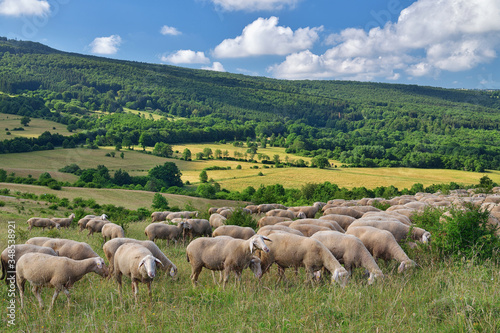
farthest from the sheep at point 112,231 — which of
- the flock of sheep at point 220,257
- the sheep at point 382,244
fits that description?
the sheep at point 382,244

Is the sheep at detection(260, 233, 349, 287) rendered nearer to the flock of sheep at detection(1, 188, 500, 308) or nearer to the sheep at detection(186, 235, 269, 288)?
the flock of sheep at detection(1, 188, 500, 308)

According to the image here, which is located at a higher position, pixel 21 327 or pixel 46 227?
pixel 21 327

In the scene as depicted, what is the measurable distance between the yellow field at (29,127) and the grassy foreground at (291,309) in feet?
362

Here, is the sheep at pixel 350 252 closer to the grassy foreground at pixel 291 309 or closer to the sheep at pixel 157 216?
the grassy foreground at pixel 291 309

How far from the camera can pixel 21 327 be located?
7.05 meters

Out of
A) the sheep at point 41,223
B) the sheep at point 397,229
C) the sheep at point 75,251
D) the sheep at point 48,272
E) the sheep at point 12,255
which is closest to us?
the sheep at point 48,272

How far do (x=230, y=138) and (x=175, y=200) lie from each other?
358 ft

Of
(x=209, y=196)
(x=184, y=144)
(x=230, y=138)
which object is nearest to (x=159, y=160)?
(x=184, y=144)

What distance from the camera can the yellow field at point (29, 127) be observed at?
107 meters

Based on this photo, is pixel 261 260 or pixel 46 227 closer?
pixel 261 260

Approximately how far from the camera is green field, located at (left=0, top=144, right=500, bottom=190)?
8338cm

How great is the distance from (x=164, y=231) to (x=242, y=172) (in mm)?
80725

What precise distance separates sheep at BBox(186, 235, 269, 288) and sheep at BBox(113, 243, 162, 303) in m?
1.33

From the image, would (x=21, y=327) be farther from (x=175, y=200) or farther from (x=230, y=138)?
(x=230, y=138)
